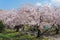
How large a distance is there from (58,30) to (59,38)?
8.40 ft

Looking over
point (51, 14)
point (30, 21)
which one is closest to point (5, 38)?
point (30, 21)

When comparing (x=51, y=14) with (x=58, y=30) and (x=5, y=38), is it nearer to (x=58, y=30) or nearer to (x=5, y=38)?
(x=58, y=30)

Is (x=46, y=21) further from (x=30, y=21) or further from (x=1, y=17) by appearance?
(x=1, y=17)

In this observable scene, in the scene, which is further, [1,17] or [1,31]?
[1,17]

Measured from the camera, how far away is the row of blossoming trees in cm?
1471

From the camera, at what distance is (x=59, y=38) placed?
14008 mm

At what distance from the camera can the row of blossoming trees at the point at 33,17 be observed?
14711 mm

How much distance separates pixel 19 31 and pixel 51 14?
115 inches

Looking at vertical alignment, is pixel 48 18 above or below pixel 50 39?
above

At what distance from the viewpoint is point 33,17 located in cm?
1491

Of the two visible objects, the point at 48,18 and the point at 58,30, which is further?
the point at 58,30

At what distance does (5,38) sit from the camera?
12461 mm

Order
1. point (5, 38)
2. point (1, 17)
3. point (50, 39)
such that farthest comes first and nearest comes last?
point (1, 17) < point (50, 39) < point (5, 38)

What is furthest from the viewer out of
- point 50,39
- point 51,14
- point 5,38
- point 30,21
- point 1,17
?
point 1,17
